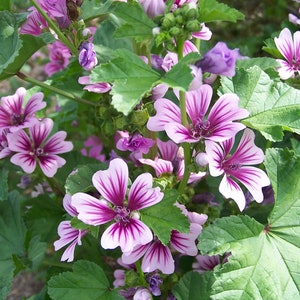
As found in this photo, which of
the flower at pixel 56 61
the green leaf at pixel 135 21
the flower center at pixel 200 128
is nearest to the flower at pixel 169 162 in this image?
the flower center at pixel 200 128

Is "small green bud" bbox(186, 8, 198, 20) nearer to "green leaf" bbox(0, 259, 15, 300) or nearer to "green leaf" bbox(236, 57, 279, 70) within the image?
"green leaf" bbox(236, 57, 279, 70)

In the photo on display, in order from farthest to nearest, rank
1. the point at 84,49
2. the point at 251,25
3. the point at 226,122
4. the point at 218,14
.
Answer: the point at 251,25 < the point at 84,49 < the point at 226,122 < the point at 218,14

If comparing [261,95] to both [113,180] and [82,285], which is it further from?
[82,285]

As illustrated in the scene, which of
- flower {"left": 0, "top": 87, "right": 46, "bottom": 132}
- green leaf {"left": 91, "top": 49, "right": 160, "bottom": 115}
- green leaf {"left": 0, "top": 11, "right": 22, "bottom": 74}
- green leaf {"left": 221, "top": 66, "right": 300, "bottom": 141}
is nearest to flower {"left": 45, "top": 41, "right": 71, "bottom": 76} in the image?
flower {"left": 0, "top": 87, "right": 46, "bottom": 132}

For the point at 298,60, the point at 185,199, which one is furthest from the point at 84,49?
the point at 298,60

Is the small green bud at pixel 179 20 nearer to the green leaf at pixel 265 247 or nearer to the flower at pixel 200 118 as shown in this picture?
the flower at pixel 200 118

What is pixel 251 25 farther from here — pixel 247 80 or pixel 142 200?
pixel 142 200
